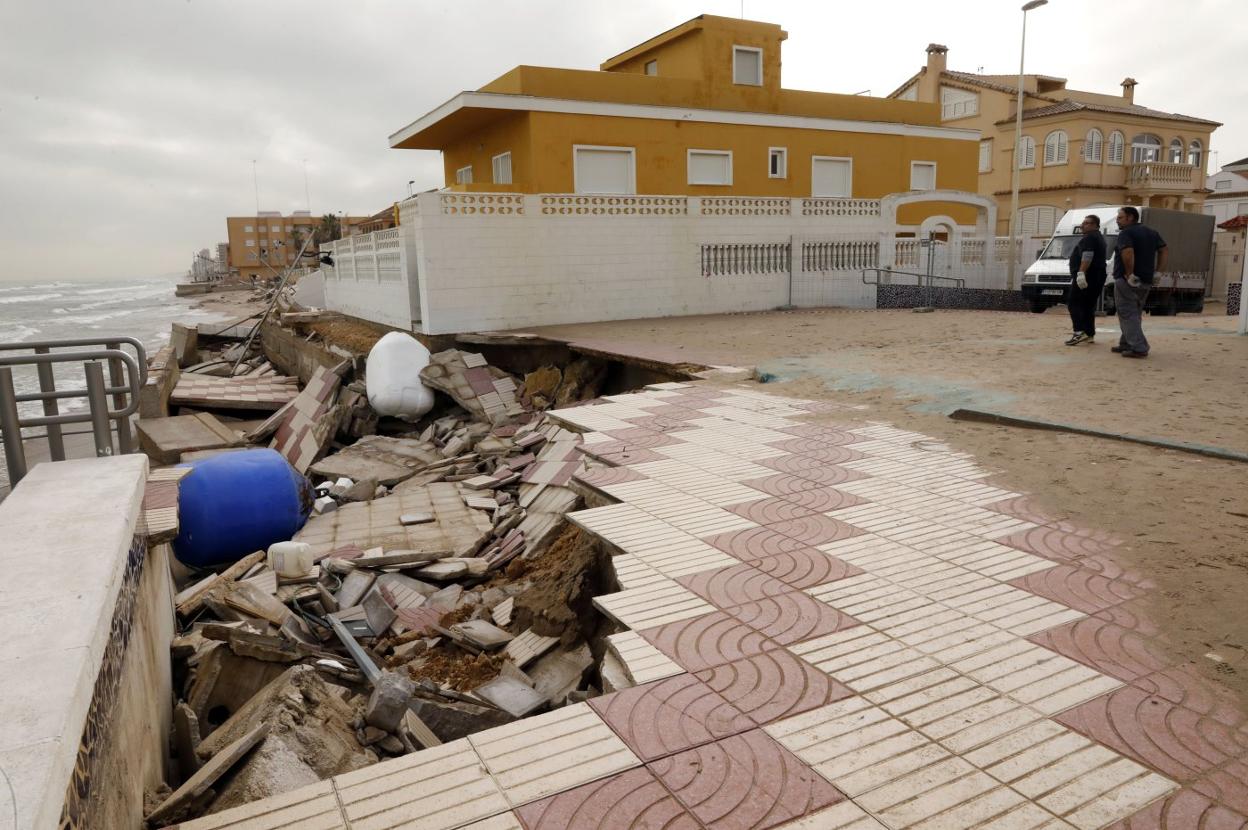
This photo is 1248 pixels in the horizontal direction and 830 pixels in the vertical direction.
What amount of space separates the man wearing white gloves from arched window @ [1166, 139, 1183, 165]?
117 ft

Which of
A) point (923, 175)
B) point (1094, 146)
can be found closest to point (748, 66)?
point (923, 175)

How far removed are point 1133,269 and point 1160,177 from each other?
34696 mm

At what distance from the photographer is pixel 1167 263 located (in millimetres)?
20578

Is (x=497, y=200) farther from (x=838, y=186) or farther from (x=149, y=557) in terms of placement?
(x=838, y=186)

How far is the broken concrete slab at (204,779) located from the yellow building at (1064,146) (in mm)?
38523

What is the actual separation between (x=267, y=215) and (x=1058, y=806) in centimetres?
11672

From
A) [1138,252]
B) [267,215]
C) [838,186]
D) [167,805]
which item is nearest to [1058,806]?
[167,805]

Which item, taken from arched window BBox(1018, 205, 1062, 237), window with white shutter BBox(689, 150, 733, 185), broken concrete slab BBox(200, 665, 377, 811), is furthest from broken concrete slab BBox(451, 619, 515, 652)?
arched window BBox(1018, 205, 1062, 237)

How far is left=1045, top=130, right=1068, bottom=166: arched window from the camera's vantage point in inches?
1396

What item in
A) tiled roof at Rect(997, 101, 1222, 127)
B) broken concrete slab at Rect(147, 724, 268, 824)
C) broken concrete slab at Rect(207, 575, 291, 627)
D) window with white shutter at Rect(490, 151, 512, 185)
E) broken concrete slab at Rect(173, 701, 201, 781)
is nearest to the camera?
broken concrete slab at Rect(147, 724, 268, 824)

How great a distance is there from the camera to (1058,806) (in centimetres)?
216

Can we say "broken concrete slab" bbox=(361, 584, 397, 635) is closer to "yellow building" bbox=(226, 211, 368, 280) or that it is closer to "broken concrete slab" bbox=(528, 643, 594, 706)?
"broken concrete slab" bbox=(528, 643, 594, 706)

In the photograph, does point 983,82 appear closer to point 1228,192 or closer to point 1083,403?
point 1228,192

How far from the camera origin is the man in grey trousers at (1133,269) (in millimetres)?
8977
